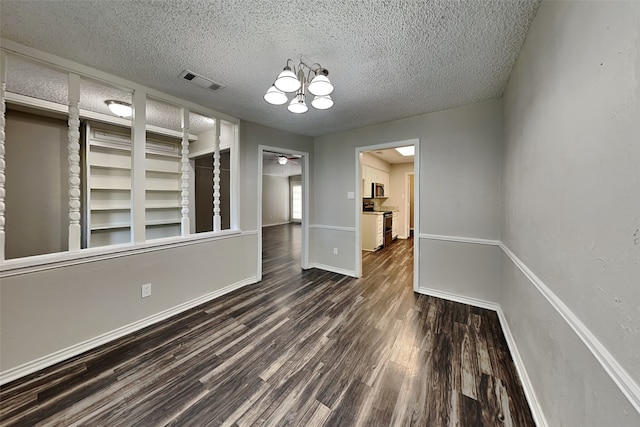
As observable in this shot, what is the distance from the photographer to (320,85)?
1.54 meters

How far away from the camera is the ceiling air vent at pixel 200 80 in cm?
201

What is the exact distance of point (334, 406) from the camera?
1.37 m

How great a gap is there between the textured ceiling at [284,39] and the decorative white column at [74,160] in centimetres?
25

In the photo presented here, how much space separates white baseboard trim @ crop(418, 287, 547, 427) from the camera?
127cm

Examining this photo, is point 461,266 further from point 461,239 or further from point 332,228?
point 332,228

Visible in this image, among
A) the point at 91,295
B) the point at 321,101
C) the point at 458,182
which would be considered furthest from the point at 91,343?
the point at 458,182

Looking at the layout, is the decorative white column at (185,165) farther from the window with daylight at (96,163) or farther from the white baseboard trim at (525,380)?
the white baseboard trim at (525,380)

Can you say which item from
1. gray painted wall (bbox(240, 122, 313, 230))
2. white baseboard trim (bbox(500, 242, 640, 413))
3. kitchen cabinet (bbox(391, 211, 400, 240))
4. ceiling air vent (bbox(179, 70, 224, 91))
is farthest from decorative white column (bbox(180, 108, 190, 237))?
kitchen cabinet (bbox(391, 211, 400, 240))

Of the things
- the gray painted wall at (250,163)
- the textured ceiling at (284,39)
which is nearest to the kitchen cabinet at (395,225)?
the gray painted wall at (250,163)

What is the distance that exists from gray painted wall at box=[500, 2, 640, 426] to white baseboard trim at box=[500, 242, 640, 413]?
0.02m

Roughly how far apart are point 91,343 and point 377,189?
18.6 ft

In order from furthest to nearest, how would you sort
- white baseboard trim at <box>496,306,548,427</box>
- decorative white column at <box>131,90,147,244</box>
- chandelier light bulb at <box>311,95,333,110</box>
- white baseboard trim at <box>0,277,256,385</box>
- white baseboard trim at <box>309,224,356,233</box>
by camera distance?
1. white baseboard trim at <box>309,224,356,233</box>
2. decorative white column at <box>131,90,147,244</box>
3. chandelier light bulb at <box>311,95,333,110</box>
4. white baseboard trim at <box>0,277,256,385</box>
5. white baseboard trim at <box>496,306,548,427</box>

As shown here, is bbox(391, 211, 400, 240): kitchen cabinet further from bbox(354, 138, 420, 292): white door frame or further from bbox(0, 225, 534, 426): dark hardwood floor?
bbox(0, 225, 534, 426): dark hardwood floor

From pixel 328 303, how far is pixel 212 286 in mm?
1484
